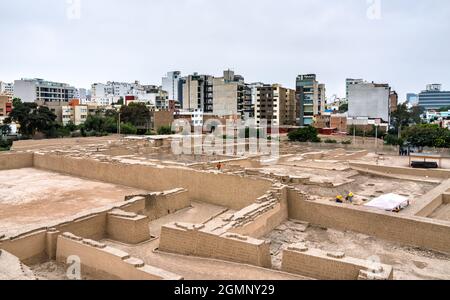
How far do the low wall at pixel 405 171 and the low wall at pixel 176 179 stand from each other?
11.3 m

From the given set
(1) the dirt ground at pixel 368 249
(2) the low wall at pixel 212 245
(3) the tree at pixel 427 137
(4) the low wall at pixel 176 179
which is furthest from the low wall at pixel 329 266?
(3) the tree at pixel 427 137

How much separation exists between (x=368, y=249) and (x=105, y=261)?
640 cm

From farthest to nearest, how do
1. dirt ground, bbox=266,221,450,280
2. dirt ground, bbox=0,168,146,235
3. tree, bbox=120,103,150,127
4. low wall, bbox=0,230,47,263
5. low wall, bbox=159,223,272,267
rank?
1. tree, bbox=120,103,150,127
2. dirt ground, bbox=0,168,146,235
3. dirt ground, bbox=266,221,450,280
4. low wall, bbox=0,230,47,263
5. low wall, bbox=159,223,272,267

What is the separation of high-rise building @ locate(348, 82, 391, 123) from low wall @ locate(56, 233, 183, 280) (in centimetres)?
5977

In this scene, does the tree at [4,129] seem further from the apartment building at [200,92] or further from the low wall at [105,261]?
the low wall at [105,261]

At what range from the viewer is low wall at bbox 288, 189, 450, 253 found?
10.4 meters

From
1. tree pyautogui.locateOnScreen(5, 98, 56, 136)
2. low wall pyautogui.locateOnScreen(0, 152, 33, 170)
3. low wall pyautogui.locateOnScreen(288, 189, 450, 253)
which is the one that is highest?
tree pyautogui.locateOnScreen(5, 98, 56, 136)

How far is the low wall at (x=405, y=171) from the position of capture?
21.0 m

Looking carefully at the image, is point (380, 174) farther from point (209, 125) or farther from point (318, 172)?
point (209, 125)

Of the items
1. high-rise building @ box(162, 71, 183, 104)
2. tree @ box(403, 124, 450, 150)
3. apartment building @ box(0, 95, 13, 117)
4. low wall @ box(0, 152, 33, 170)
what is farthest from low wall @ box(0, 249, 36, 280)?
high-rise building @ box(162, 71, 183, 104)

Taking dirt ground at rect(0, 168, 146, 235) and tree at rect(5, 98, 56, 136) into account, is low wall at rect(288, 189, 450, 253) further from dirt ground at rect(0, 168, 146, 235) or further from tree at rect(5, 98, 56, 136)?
tree at rect(5, 98, 56, 136)

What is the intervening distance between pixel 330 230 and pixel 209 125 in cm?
4780

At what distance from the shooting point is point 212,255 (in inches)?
356
